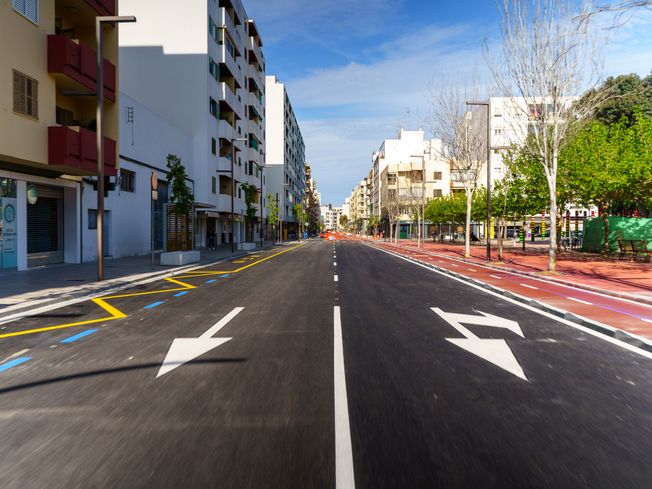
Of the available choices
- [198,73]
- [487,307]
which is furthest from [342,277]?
[198,73]

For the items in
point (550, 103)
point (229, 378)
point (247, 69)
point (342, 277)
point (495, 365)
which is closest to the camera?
point (229, 378)

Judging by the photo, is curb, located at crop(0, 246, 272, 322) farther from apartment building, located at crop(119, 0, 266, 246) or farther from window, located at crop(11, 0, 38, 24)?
apartment building, located at crop(119, 0, 266, 246)

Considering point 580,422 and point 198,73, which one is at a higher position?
point 198,73

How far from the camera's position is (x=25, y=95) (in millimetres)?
15211

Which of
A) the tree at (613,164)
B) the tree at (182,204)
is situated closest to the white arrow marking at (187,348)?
the tree at (182,204)

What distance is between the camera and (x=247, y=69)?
5388 centimetres

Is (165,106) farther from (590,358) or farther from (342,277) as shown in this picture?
(590,358)

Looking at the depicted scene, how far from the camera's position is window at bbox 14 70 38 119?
14.8m

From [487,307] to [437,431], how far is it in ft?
21.4

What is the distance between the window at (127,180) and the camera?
25.6m

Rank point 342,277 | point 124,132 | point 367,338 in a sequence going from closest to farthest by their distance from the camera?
point 367,338, point 342,277, point 124,132

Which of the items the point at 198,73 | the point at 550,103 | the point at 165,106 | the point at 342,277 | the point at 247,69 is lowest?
the point at 342,277

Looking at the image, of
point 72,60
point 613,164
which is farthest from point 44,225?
point 613,164

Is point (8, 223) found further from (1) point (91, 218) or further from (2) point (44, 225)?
(1) point (91, 218)
